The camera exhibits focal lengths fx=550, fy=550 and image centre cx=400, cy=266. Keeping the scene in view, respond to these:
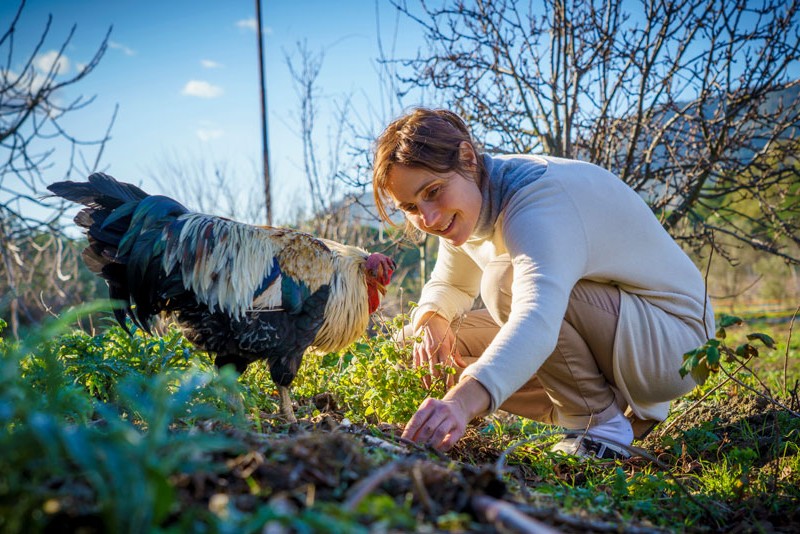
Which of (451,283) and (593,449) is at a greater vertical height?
(451,283)

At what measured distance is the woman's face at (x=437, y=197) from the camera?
2.75m

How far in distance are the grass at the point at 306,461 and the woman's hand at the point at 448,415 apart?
58 mm

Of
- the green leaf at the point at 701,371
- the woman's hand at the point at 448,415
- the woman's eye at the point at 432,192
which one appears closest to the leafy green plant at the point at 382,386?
the woman's hand at the point at 448,415

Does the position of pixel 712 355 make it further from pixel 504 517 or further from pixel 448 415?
pixel 504 517

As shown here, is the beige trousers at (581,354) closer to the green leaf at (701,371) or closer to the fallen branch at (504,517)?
the green leaf at (701,371)

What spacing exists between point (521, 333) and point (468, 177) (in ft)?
3.29

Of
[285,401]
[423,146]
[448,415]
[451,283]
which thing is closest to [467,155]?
[423,146]

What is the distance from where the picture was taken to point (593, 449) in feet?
9.14

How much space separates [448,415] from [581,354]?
1255 mm

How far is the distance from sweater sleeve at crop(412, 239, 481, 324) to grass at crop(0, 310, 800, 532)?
1.59ft

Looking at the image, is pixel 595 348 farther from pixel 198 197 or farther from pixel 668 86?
pixel 198 197

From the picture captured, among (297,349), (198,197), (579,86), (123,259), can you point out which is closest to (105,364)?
A: (123,259)

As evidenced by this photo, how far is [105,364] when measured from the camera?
2.72 m

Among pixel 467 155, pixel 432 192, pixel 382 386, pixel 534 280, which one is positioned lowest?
pixel 382 386
